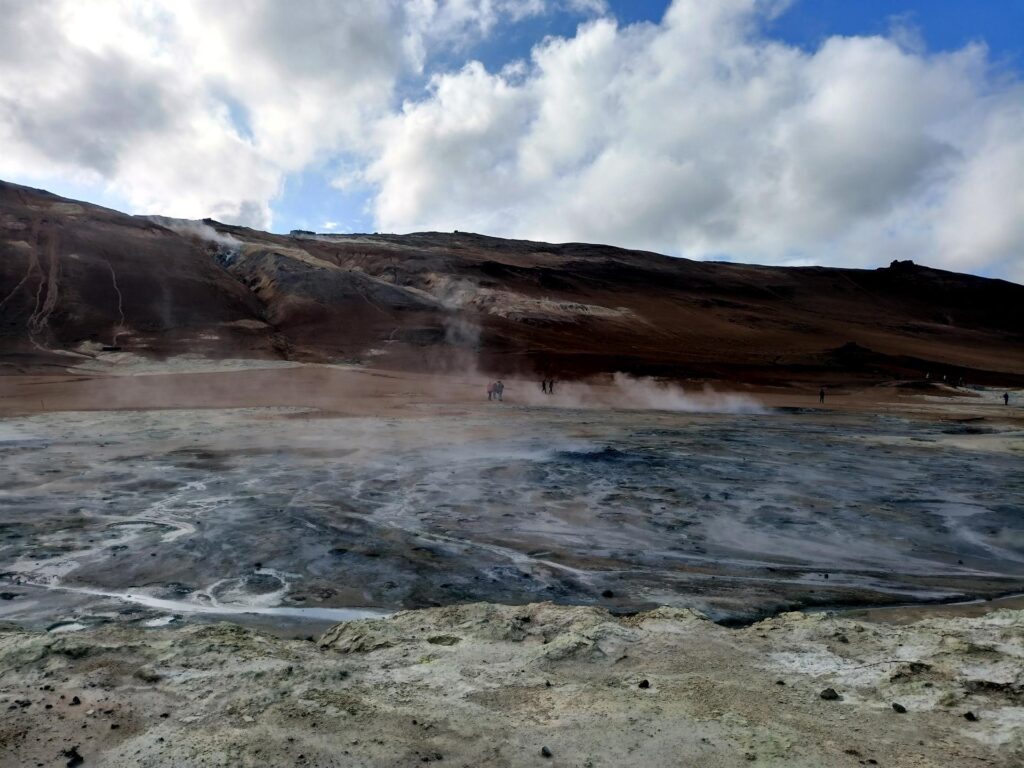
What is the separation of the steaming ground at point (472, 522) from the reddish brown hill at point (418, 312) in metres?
26.9

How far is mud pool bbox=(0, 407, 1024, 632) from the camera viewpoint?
7910mm

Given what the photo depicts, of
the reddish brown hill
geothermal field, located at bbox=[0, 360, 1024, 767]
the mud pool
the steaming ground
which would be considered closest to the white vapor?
the reddish brown hill

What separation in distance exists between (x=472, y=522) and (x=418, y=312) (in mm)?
46788

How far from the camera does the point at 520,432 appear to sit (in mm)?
21016

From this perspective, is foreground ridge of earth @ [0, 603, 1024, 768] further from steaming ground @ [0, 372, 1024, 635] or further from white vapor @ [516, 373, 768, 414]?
white vapor @ [516, 373, 768, 414]

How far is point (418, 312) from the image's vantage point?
56.6 meters

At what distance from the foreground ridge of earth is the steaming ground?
1.87m

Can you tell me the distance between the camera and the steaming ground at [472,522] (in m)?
7.90

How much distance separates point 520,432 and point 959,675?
54.0 ft

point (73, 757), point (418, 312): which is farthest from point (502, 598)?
point (418, 312)

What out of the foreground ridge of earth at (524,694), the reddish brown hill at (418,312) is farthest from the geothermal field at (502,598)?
the reddish brown hill at (418,312)

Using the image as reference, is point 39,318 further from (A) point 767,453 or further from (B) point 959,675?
(B) point 959,675

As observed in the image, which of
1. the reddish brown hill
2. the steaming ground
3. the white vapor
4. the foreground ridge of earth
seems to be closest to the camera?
the foreground ridge of earth

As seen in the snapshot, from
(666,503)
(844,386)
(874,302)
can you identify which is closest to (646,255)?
(874,302)
